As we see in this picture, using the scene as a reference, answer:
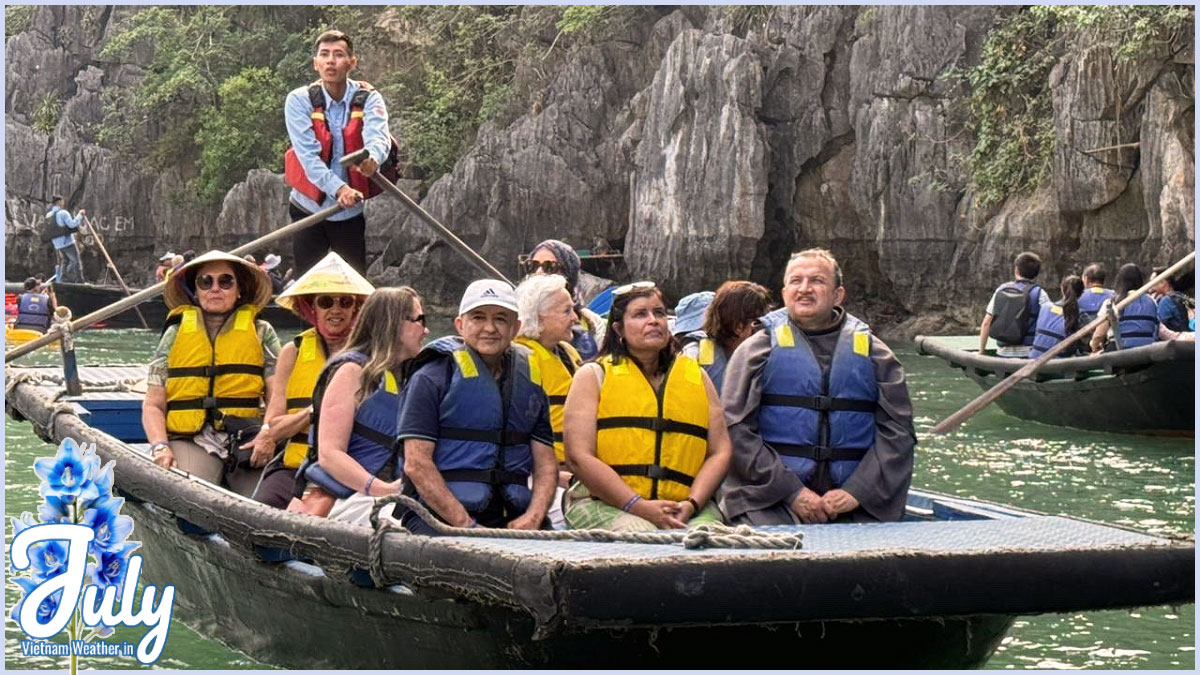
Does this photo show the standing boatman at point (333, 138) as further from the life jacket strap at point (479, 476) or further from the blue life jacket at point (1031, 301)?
the blue life jacket at point (1031, 301)

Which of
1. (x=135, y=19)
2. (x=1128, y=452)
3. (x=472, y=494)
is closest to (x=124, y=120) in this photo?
(x=135, y=19)

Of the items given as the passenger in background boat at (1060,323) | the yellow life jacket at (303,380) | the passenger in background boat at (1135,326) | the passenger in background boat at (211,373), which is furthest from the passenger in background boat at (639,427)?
the passenger in background boat at (1060,323)

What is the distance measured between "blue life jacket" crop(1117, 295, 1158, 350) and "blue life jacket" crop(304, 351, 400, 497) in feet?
24.1

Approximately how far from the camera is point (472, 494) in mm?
4578

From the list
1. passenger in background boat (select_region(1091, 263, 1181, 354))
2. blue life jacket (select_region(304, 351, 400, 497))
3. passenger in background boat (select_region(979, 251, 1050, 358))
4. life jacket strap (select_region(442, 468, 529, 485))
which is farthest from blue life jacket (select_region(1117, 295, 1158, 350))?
life jacket strap (select_region(442, 468, 529, 485))

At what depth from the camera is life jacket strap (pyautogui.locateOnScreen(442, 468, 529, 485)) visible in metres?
4.58

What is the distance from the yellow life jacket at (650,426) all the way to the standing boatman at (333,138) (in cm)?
251

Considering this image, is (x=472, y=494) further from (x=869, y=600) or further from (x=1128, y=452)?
(x=1128, y=452)

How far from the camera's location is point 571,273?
6328 millimetres

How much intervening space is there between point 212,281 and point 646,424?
203cm

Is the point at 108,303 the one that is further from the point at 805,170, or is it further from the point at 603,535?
the point at 603,535

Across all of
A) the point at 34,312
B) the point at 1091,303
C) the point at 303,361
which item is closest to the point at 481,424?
the point at 303,361

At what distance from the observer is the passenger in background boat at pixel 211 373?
5.97 m

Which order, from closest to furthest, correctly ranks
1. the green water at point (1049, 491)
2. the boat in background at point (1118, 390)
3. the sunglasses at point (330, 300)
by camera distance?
the sunglasses at point (330, 300)
the green water at point (1049, 491)
the boat in background at point (1118, 390)
